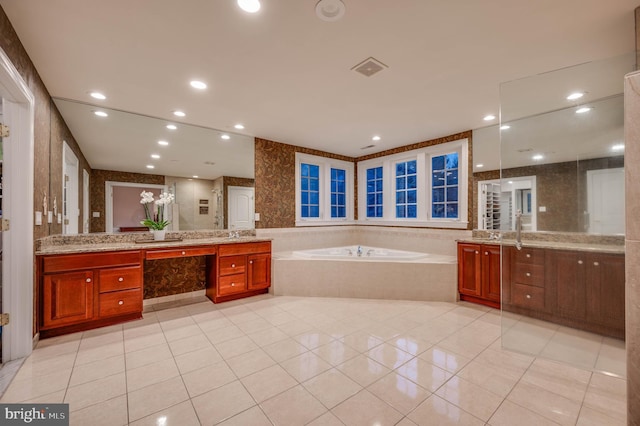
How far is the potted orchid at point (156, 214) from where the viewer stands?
348cm

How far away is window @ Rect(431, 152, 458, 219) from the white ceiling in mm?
1145

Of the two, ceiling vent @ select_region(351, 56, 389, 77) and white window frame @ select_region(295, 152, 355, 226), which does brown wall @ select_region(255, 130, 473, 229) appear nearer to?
white window frame @ select_region(295, 152, 355, 226)

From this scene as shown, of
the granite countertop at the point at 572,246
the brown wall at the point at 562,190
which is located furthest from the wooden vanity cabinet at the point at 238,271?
the brown wall at the point at 562,190

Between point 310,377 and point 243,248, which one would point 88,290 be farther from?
point 310,377

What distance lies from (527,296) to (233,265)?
11.5 feet

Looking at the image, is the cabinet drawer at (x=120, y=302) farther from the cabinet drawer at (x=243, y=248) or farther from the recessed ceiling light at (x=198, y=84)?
the recessed ceiling light at (x=198, y=84)

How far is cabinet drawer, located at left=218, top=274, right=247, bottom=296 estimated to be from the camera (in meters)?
3.60

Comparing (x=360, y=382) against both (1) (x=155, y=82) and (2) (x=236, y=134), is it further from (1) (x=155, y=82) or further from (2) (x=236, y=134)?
(2) (x=236, y=134)

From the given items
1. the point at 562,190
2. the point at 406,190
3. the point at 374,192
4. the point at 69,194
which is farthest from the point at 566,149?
the point at 69,194

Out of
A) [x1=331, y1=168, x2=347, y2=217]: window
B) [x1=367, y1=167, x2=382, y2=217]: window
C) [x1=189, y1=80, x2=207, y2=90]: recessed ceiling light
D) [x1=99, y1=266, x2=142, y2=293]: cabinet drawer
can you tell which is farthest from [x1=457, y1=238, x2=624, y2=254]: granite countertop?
[x1=99, y1=266, x2=142, y2=293]: cabinet drawer

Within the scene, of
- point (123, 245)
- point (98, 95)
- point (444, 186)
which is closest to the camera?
point (98, 95)

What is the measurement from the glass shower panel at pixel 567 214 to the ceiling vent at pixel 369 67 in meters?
1.34

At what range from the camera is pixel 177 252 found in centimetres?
325

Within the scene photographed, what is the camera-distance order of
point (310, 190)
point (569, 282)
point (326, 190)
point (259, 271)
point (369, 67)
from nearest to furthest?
point (369, 67) < point (569, 282) < point (259, 271) < point (310, 190) < point (326, 190)
